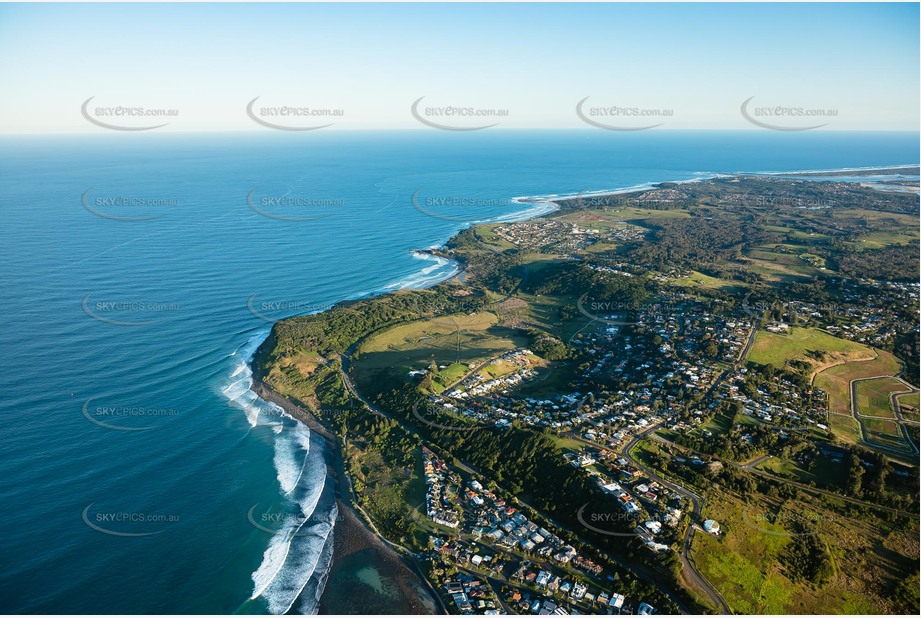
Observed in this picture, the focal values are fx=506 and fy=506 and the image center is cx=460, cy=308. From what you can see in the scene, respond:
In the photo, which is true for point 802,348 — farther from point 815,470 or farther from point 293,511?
point 293,511

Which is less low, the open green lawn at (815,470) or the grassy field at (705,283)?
the open green lawn at (815,470)

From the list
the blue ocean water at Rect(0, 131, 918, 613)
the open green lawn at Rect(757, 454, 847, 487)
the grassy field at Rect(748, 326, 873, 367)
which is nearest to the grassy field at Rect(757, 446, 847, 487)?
the open green lawn at Rect(757, 454, 847, 487)

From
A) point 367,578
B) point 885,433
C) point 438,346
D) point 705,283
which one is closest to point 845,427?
point 885,433

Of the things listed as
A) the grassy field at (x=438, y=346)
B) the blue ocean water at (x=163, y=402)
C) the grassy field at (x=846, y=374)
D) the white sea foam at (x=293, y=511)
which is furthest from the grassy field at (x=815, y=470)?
the blue ocean water at (x=163, y=402)

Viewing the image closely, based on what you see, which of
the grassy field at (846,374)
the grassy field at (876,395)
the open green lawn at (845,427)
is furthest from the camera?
the grassy field at (846,374)

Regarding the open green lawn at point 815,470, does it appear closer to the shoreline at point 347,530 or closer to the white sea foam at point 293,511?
the shoreline at point 347,530

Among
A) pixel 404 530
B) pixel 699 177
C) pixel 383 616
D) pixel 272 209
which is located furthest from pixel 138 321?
pixel 699 177
